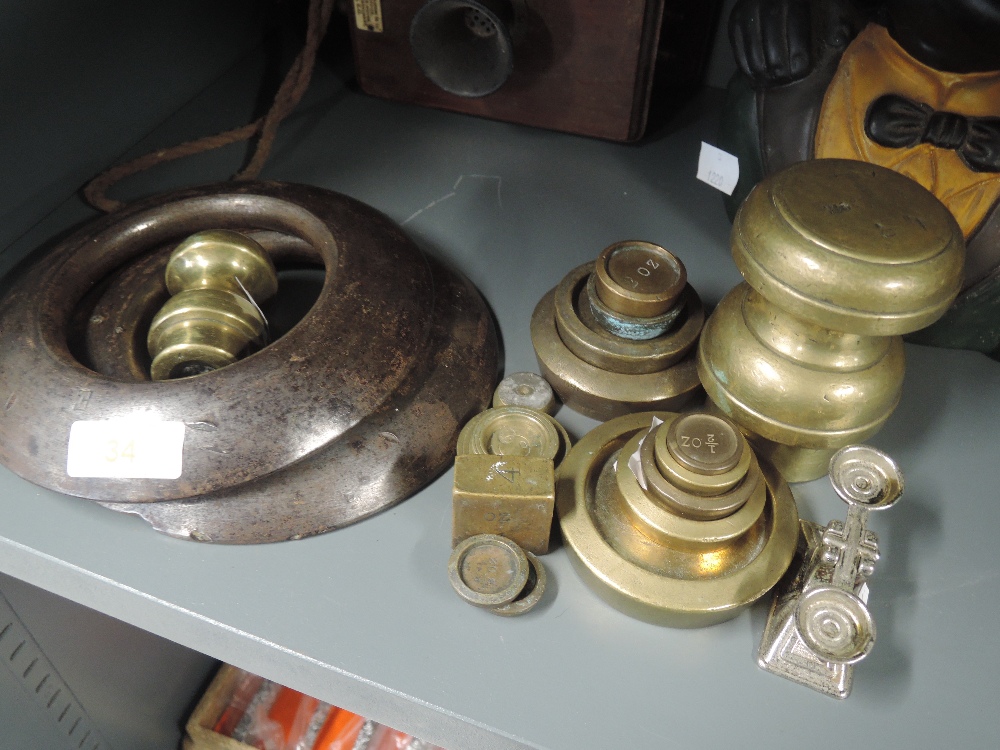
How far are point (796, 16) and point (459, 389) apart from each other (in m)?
0.60

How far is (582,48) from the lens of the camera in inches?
45.3

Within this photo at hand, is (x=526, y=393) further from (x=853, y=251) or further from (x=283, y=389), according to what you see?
(x=853, y=251)

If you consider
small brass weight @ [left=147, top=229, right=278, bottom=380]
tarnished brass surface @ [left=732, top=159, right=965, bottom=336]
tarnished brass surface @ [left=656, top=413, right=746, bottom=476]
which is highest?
tarnished brass surface @ [left=732, top=159, right=965, bottom=336]

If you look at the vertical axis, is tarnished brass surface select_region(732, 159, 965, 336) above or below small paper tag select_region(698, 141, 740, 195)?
above

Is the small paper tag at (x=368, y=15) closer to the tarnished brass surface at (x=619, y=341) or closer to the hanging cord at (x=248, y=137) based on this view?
the hanging cord at (x=248, y=137)

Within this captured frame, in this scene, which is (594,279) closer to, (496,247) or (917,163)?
(496,247)

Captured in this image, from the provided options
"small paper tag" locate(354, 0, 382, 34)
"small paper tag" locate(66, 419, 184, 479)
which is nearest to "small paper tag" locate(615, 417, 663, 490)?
"small paper tag" locate(66, 419, 184, 479)

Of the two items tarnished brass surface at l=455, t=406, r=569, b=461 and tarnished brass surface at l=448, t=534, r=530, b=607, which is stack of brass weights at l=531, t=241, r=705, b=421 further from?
tarnished brass surface at l=448, t=534, r=530, b=607

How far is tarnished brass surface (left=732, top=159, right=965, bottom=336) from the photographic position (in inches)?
24.3

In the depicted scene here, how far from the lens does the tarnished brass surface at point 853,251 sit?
2.02ft

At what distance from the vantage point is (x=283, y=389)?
742 mm

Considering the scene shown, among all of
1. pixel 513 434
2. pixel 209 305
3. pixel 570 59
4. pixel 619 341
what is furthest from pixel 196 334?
pixel 570 59

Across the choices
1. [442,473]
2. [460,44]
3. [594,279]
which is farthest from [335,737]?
[460,44]

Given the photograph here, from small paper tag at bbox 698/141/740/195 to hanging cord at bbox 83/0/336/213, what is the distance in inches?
23.6
